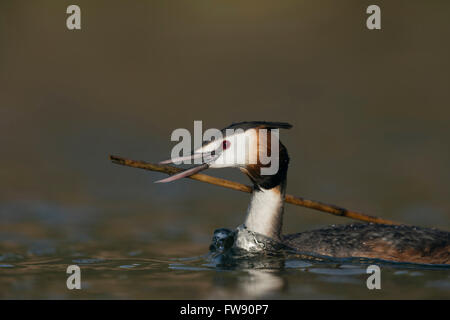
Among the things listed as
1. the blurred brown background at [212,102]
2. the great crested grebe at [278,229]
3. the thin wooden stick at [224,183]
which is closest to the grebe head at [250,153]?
the great crested grebe at [278,229]

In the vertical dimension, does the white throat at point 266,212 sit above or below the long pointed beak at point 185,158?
below

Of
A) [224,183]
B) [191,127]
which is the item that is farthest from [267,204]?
[191,127]

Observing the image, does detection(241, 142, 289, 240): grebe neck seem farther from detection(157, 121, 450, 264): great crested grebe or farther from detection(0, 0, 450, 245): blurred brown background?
detection(0, 0, 450, 245): blurred brown background

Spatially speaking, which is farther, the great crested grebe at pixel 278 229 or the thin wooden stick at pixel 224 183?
the great crested grebe at pixel 278 229

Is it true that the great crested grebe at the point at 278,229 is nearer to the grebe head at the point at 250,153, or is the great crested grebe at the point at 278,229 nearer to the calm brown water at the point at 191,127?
the grebe head at the point at 250,153

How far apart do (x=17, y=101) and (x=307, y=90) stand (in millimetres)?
6539

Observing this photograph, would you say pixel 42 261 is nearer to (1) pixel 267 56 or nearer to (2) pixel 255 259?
(2) pixel 255 259

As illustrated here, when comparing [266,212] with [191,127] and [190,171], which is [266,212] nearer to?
[190,171]

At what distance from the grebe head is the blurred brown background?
8.31 ft

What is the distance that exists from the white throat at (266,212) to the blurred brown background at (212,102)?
2.22m

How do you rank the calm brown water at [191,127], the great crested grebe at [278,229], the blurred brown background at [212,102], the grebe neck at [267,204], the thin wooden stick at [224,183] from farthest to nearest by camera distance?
the blurred brown background at [212,102]
the grebe neck at [267,204]
the great crested grebe at [278,229]
the thin wooden stick at [224,183]
the calm brown water at [191,127]

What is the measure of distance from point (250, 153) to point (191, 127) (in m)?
8.54

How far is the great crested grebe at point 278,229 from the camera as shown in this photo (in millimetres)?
8469
